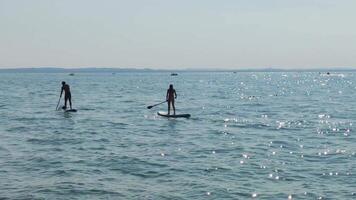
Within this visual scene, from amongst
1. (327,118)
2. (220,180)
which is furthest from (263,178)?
(327,118)

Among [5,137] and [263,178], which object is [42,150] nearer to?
[5,137]

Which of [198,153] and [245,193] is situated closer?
[245,193]

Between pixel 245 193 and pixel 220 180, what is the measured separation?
5.28 ft

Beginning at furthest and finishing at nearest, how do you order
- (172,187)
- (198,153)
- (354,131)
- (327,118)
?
(327,118) → (354,131) → (198,153) → (172,187)

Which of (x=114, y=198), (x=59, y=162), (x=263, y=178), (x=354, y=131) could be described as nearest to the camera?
(x=114, y=198)

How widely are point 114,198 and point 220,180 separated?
3531 mm

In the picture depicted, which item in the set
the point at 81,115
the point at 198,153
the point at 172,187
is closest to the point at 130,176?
the point at 172,187

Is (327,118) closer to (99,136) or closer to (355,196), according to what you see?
(99,136)

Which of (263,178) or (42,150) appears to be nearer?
(263,178)

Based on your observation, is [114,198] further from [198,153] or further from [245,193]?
[198,153]

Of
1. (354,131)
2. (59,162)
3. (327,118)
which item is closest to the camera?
(59,162)

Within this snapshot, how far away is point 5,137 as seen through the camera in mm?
24688

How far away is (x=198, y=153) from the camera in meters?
20.5

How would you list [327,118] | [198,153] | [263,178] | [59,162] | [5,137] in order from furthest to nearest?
A: [327,118] → [5,137] → [198,153] → [59,162] → [263,178]
